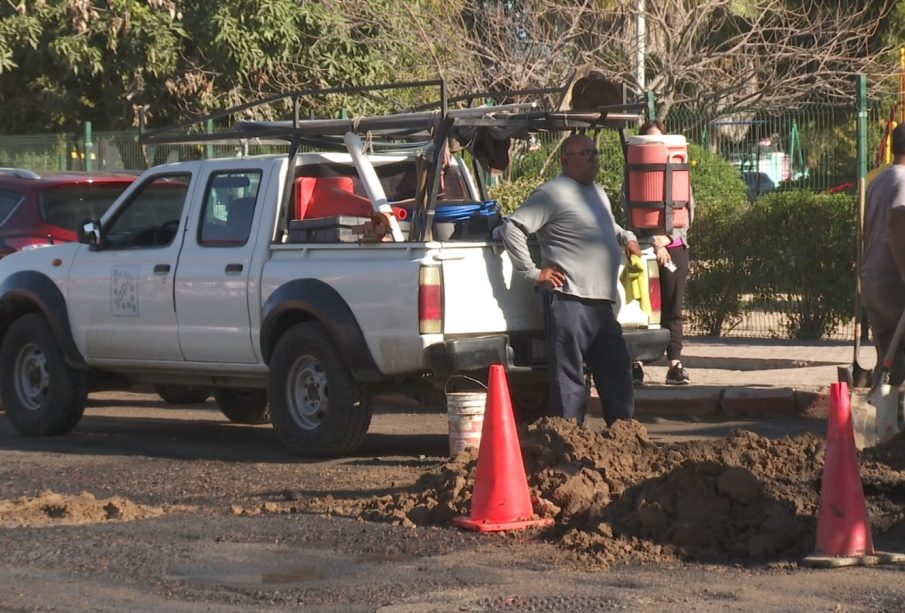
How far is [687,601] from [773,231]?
10279 millimetres

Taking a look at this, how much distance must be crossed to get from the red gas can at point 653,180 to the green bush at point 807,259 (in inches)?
188

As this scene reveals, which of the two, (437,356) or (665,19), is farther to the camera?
(665,19)

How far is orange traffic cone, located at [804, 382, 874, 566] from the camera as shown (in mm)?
6129

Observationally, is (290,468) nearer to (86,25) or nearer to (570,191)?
(570,191)

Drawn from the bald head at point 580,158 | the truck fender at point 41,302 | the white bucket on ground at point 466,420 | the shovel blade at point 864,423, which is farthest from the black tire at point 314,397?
the shovel blade at point 864,423

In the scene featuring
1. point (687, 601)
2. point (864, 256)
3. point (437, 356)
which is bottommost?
point (687, 601)

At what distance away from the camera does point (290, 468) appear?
9.30 metres

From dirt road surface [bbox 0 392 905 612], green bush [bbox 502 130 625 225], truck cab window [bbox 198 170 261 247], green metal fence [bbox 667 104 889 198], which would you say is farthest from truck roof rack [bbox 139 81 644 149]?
green bush [bbox 502 130 625 225]

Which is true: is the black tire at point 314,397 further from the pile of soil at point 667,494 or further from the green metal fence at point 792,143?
the green metal fence at point 792,143

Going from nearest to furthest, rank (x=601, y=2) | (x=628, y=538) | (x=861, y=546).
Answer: (x=861, y=546) → (x=628, y=538) → (x=601, y=2)

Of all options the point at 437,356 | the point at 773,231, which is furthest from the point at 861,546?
the point at 773,231

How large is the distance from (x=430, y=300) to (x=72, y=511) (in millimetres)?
2339

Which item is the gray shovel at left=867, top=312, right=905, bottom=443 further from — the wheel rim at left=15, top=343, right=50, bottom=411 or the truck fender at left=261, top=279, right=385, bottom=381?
the wheel rim at left=15, top=343, right=50, bottom=411

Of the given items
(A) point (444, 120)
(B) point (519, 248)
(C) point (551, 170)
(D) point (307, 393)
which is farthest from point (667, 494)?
(C) point (551, 170)
